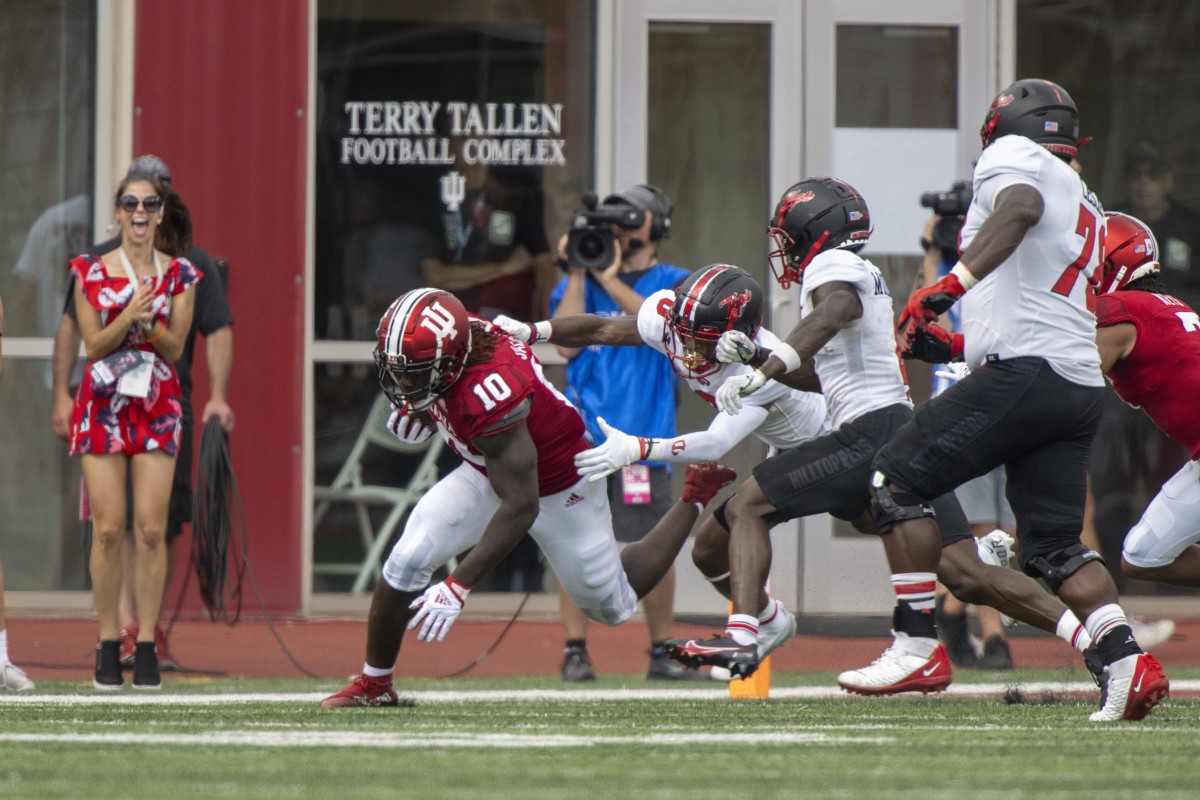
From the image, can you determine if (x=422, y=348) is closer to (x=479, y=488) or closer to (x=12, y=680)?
(x=479, y=488)

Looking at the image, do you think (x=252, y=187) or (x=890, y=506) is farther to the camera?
(x=252, y=187)

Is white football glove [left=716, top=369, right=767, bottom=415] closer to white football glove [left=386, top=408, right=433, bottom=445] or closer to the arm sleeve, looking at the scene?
the arm sleeve

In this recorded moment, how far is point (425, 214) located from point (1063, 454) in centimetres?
548

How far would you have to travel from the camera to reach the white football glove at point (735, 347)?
251 inches

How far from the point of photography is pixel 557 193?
10.8m

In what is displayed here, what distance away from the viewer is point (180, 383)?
8625 millimetres

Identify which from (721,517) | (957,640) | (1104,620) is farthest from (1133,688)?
(957,640)

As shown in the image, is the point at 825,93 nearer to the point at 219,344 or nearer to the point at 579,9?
the point at 579,9

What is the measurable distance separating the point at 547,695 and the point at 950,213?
10.1 ft

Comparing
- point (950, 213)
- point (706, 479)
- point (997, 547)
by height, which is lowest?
point (997, 547)

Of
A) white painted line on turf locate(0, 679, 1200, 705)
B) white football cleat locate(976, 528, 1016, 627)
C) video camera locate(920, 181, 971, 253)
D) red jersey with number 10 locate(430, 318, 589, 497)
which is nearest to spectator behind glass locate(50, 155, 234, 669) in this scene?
white painted line on turf locate(0, 679, 1200, 705)

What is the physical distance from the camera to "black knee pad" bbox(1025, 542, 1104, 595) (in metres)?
5.73

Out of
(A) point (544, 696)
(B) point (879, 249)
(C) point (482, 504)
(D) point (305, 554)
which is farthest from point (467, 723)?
(B) point (879, 249)

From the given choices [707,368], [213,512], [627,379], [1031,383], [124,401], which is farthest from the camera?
[213,512]
